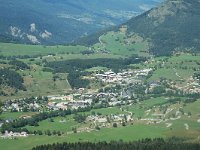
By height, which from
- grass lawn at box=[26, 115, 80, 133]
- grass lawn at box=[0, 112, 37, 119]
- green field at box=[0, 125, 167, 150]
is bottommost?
green field at box=[0, 125, 167, 150]

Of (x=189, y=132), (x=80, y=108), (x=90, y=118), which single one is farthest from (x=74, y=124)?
(x=189, y=132)

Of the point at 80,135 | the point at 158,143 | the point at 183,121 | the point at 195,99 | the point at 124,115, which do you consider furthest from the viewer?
the point at 195,99

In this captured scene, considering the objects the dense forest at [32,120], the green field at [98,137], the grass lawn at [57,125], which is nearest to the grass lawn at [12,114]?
the dense forest at [32,120]

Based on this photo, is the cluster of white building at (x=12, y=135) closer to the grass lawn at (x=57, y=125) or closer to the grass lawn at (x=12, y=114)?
the grass lawn at (x=57, y=125)

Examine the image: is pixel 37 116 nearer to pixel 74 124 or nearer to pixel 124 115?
pixel 74 124

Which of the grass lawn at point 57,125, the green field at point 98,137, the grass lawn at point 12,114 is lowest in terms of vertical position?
the green field at point 98,137

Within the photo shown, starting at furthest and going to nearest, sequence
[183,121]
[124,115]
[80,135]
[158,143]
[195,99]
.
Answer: [195,99] → [124,115] → [183,121] → [80,135] → [158,143]

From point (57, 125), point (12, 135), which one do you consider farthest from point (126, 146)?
point (57, 125)

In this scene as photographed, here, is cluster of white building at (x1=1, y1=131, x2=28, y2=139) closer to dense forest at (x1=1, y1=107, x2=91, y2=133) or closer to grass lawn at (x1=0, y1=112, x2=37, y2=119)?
dense forest at (x1=1, y1=107, x2=91, y2=133)

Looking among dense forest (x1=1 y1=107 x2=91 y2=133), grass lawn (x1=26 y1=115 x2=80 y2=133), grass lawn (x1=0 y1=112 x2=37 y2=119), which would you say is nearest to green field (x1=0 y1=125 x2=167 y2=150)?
grass lawn (x1=26 y1=115 x2=80 y2=133)

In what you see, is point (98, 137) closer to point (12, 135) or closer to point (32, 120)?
point (12, 135)

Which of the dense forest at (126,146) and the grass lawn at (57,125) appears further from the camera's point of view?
the grass lawn at (57,125)
